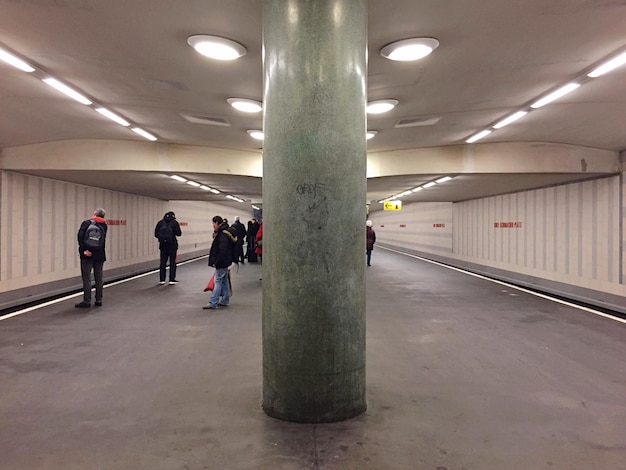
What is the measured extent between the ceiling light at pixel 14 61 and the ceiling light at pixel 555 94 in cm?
668

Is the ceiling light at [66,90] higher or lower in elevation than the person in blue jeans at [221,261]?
higher

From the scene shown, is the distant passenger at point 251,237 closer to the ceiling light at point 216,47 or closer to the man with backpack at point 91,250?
the man with backpack at point 91,250

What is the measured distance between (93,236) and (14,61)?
174 inches

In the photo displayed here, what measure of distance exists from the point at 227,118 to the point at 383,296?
5.49 m

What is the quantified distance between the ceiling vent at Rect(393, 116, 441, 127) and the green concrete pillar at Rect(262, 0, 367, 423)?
14.7ft

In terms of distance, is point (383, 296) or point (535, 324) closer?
point (535, 324)

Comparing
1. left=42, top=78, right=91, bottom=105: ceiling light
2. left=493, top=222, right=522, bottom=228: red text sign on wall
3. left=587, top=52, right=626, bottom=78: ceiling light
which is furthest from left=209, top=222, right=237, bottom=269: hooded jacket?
left=493, top=222, right=522, bottom=228: red text sign on wall

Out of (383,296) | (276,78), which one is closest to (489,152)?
(383,296)

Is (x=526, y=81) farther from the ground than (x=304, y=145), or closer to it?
farther from the ground

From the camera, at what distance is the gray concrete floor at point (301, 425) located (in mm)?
3324

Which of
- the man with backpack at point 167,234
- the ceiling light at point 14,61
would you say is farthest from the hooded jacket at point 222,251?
the ceiling light at point 14,61

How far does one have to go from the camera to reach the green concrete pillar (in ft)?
12.2

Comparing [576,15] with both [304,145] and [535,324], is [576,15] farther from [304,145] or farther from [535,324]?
[535,324]

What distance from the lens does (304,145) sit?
375cm
